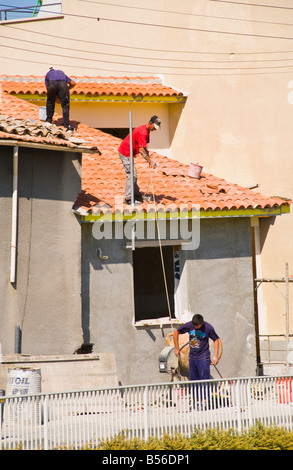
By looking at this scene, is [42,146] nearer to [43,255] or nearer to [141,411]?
[43,255]

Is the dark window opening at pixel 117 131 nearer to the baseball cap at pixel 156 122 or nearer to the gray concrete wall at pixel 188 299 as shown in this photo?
the baseball cap at pixel 156 122

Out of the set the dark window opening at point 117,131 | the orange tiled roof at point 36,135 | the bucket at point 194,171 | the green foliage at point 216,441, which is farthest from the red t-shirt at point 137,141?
the green foliage at point 216,441

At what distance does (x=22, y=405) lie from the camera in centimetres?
930

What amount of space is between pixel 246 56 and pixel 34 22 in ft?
20.5

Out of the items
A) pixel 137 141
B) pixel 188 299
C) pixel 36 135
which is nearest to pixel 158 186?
pixel 137 141

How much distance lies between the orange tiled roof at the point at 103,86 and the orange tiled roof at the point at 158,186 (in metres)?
1.61

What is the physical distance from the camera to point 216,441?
377 inches

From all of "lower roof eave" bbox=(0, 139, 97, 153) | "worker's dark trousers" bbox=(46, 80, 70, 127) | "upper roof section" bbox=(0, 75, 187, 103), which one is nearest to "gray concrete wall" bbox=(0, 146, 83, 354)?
"lower roof eave" bbox=(0, 139, 97, 153)

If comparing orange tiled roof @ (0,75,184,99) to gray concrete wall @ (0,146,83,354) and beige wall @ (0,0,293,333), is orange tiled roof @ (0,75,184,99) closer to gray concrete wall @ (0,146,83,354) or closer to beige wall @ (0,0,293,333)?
beige wall @ (0,0,293,333)

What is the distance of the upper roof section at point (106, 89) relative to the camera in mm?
20047

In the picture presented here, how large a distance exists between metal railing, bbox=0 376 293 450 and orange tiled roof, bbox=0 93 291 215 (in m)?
4.86

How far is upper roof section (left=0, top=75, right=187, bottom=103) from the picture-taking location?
20.0 meters

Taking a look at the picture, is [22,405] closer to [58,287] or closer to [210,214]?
[58,287]

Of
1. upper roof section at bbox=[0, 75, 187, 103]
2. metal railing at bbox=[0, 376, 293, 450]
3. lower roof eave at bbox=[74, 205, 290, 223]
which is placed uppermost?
upper roof section at bbox=[0, 75, 187, 103]
